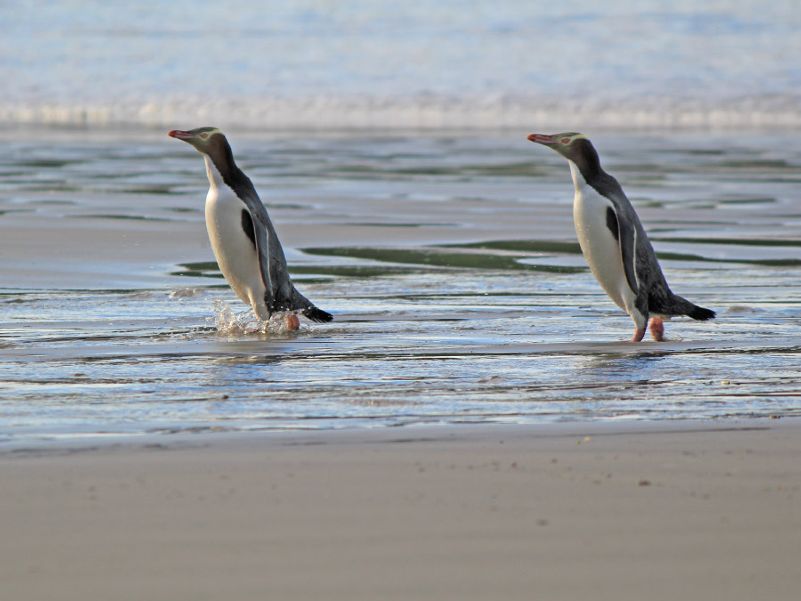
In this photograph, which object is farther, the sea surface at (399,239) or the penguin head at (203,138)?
the penguin head at (203,138)

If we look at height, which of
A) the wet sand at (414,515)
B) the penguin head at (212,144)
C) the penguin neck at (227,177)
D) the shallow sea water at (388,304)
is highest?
the penguin head at (212,144)

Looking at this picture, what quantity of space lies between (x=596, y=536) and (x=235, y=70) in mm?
33251

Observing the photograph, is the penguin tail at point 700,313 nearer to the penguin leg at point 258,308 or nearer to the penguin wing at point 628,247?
the penguin wing at point 628,247

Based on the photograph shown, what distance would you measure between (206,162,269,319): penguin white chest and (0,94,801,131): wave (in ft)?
63.2

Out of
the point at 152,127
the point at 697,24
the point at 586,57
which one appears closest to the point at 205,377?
the point at 152,127

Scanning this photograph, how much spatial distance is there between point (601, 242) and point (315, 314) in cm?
144

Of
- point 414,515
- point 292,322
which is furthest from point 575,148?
point 414,515

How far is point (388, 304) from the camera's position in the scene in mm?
8625

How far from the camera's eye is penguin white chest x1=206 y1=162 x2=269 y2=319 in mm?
8062

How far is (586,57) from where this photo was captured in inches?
1410

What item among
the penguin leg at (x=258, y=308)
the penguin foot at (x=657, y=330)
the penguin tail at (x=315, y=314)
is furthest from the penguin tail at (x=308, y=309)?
the penguin foot at (x=657, y=330)

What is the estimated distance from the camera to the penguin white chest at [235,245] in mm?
8062

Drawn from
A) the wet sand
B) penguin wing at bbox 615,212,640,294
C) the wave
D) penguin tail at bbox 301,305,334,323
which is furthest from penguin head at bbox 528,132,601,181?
the wave

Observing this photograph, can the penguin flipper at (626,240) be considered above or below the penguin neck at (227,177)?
below
